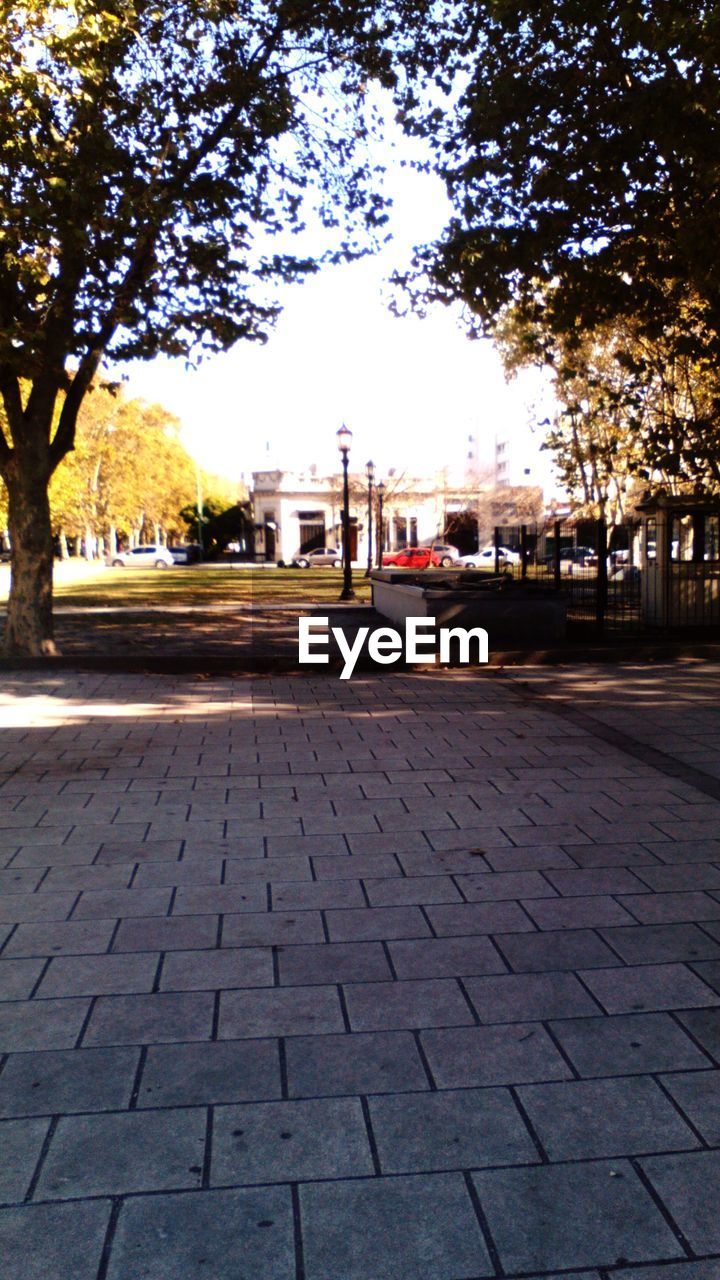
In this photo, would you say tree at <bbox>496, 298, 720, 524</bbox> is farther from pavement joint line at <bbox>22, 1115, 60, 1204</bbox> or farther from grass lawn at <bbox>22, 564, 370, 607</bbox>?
pavement joint line at <bbox>22, 1115, 60, 1204</bbox>

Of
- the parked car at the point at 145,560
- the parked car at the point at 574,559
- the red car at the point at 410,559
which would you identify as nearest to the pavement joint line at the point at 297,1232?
the parked car at the point at 574,559

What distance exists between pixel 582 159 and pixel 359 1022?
11.5m

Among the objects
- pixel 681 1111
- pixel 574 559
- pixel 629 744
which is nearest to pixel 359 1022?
pixel 681 1111

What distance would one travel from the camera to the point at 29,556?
13156 mm

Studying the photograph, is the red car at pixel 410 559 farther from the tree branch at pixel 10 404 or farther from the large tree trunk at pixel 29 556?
the tree branch at pixel 10 404

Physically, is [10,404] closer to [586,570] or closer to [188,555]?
[586,570]

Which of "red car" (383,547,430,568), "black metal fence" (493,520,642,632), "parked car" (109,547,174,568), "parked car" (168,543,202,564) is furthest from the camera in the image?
"parked car" (168,543,202,564)

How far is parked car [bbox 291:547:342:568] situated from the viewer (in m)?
64.9

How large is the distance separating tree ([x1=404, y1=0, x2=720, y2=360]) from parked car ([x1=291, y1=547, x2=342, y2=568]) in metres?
50.6

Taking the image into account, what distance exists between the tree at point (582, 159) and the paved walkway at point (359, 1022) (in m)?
7.65

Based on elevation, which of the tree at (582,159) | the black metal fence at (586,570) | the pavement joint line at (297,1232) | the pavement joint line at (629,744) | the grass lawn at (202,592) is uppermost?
the tree at (582,159)

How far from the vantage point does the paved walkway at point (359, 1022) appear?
2.48 m

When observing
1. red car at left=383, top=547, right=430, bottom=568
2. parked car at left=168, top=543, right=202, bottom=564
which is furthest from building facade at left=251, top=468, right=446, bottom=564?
red car at left=383, top=547, right=430, bottom=568

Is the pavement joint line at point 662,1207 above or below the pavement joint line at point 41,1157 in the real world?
below
